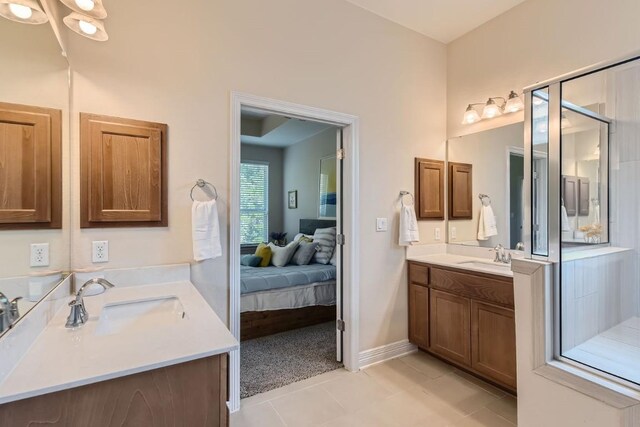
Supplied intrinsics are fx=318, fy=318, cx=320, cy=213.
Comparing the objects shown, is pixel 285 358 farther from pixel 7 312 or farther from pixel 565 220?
pixel 565 220

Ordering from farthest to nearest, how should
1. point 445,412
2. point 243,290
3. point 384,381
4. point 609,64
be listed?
1. point 243,290
2. point 384,381
3. point 445,412
4. point 609,64

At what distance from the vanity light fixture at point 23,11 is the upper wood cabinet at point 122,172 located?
0.53 m

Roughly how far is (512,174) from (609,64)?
1.27 metres

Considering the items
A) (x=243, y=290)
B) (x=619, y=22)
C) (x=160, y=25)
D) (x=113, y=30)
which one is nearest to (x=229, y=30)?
(x=160, y=25)

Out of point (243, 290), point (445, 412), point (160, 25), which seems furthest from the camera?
point (243, 290)

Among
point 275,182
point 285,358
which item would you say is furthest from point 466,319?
point 275,182

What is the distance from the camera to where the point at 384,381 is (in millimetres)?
2461

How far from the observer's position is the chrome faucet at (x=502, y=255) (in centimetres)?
264

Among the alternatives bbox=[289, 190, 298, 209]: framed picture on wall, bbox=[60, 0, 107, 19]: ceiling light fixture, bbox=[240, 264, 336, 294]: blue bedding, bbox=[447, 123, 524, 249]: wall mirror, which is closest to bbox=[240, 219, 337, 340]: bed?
bbox=[240, 264, 336, 294]: blue bedding

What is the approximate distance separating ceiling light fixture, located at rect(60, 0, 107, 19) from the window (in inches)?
169

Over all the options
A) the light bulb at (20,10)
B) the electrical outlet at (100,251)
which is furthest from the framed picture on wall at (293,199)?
the light bulb at (20,10)

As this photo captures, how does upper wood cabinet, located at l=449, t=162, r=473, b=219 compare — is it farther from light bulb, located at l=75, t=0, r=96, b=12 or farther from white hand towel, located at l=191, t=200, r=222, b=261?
light bulb, located at l=75, t=0, r=96, b=12

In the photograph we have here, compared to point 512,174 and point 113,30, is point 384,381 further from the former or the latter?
point 113,30

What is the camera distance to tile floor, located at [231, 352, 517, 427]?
200cm
